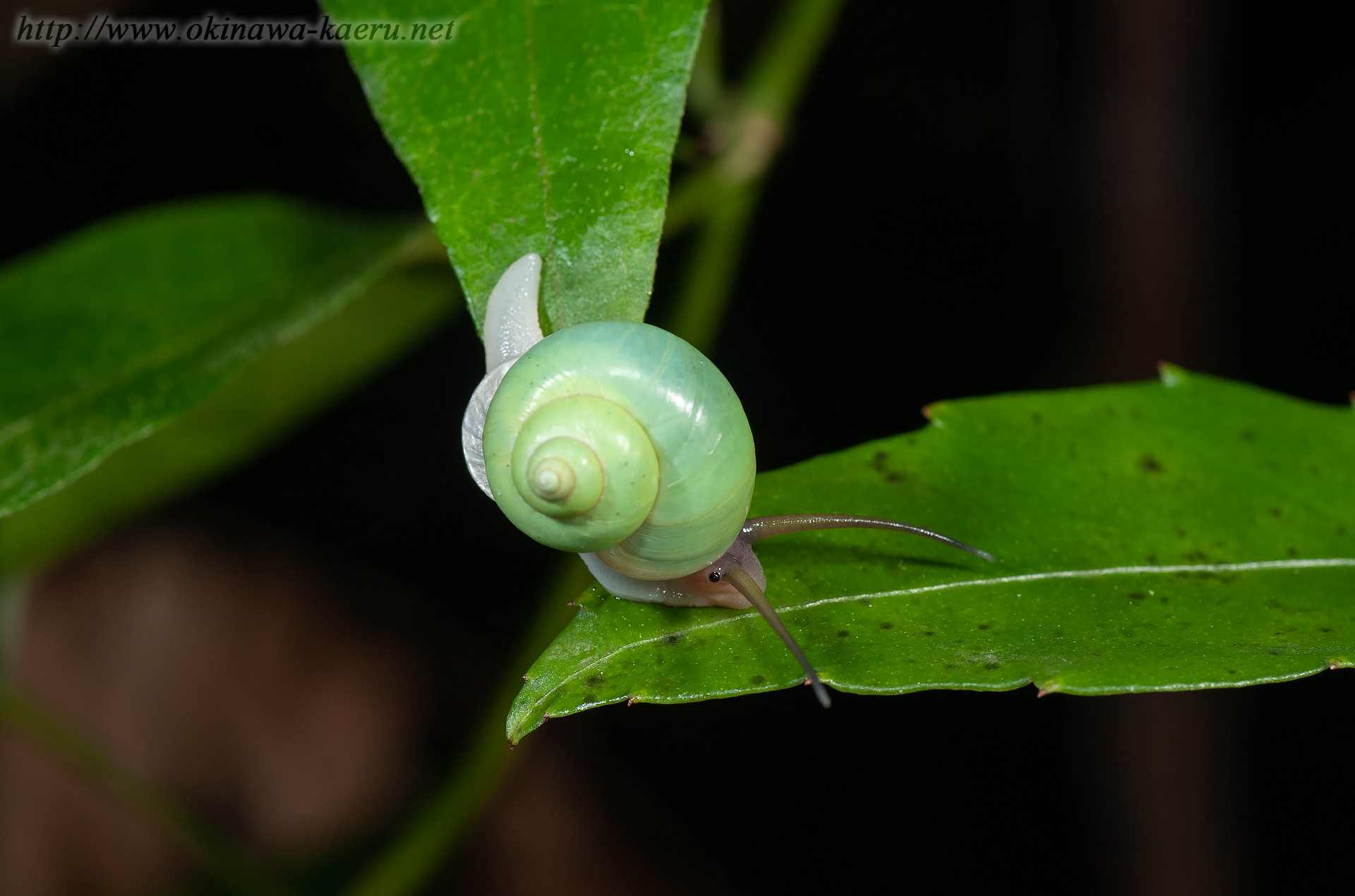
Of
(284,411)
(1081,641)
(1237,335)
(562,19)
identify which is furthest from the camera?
(1237,335)

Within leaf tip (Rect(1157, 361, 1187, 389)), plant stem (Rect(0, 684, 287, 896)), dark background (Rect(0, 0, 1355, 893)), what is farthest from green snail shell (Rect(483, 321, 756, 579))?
plant stem (Rect(0, 684, 287, 896))

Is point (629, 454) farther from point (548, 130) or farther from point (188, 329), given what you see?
point (188, 329)

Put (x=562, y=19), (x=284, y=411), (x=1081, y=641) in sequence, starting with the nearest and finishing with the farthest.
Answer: (x=1081, y=641)
(x=562, y=19)
(x=284, y=411)

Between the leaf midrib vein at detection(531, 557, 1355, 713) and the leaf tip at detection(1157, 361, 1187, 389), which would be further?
the leaf tip at detection(1157, 361, 1187, 389)

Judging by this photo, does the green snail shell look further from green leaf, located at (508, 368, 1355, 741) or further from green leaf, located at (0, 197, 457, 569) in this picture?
green leaf, located at (0, 197, 457, 569)

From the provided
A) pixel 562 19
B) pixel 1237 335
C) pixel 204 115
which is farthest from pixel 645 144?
pixel 1237 335

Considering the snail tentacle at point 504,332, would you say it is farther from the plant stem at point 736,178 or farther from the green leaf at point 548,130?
the plant stem at point 736,178

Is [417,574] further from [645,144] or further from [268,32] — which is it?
[645,144]
